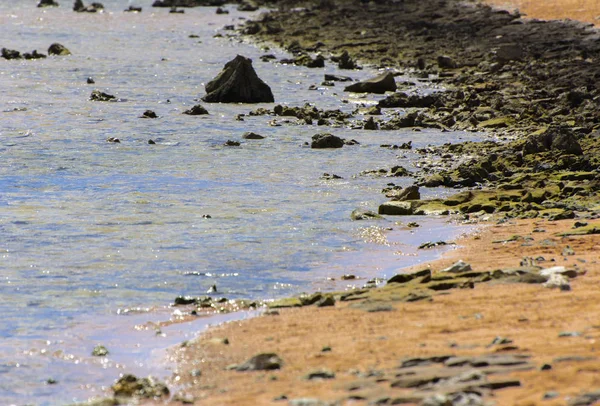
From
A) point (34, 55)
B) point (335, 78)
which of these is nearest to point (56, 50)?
point (34, 55)

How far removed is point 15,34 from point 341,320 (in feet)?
137

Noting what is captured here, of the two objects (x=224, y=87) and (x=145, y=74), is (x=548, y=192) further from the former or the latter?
(x=145, y=74)

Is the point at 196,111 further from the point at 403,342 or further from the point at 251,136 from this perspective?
the point at 403,342

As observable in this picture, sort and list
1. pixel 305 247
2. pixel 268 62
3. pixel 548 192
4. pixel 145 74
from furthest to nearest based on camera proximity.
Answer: pixel 268 62 → pixel 145 74 → pixel 548 192 → pixel 305 247

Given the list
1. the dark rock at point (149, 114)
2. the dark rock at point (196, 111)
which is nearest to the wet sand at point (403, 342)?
the dark rock at point (149, 114)

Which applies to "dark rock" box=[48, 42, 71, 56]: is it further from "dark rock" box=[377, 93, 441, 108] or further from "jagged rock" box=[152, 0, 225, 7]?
"jagged rock" box=[152, 0, 225, 7]

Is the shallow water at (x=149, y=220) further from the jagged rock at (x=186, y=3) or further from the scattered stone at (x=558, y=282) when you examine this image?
the jagged rock at (x=186, y=3)

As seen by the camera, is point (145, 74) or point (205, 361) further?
point (145, 74)

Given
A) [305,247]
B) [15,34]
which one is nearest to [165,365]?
[305,247]

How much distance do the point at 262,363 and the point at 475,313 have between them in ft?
6.35

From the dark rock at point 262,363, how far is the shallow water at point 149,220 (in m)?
0.80

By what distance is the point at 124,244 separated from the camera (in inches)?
519

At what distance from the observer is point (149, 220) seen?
1461cm

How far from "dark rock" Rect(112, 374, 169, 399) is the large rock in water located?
19.9 metres
